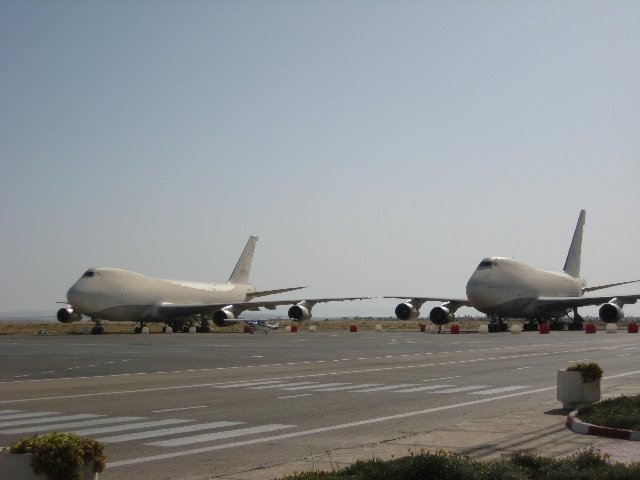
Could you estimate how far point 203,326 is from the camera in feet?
214

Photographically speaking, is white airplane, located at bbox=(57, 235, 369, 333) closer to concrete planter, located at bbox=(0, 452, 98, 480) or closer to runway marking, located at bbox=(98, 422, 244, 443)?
runway marking, located at bbox=(98, 422, 244, 443)

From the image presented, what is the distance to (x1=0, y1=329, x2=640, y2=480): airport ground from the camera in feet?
29.2

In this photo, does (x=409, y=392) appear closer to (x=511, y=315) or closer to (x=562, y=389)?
(x=562, y=389)

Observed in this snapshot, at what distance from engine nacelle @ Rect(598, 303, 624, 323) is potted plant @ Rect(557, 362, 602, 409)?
145ft

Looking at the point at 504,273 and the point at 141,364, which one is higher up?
the point at 504,273

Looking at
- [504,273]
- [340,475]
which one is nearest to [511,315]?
[504,273]

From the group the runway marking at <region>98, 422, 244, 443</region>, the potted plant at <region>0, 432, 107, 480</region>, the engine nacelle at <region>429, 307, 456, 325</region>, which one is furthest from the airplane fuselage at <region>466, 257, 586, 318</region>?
the potted plant at <region>0, 432, 107, 480</region>

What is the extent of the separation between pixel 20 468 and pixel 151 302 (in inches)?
2274

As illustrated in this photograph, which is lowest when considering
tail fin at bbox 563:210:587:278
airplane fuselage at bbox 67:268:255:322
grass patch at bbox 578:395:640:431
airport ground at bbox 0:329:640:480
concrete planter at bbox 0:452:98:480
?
airport ground at bbox 0:329:640:480

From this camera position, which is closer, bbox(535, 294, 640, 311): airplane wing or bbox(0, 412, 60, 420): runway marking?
bbox(0, 412, 60, 420): runway marking

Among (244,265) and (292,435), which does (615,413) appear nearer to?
(292,435)

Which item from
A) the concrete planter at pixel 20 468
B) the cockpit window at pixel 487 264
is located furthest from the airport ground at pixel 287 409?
the cockpit window at pixel 487 264

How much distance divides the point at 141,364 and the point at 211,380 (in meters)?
6.27

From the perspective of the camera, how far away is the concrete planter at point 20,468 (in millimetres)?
5578
